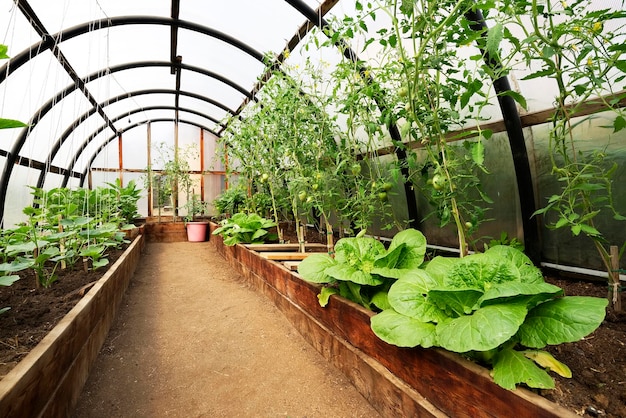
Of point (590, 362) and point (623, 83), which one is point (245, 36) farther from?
point (590, 362)

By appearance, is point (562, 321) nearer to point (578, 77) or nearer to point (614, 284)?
point (614, 284)

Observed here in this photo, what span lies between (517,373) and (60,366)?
1474mm

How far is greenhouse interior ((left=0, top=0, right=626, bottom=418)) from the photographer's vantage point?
100 centimetres

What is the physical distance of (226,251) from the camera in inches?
178

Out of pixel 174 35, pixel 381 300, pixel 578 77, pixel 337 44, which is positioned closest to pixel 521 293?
pixel 381 300

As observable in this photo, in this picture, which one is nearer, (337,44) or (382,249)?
(382,249)

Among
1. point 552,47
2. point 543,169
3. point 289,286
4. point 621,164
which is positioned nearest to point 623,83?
point 621,164

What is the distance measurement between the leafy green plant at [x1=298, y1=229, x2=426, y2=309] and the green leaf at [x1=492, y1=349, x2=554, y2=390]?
1.69ft

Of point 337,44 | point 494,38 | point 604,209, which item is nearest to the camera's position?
point 494,38

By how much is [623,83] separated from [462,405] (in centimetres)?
199

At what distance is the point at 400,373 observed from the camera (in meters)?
1.21

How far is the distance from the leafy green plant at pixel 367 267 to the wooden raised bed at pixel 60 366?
40.0 inches

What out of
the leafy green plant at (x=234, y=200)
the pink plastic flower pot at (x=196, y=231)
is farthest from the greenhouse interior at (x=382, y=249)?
the pink plastic flower pot at (x=196, y=231)

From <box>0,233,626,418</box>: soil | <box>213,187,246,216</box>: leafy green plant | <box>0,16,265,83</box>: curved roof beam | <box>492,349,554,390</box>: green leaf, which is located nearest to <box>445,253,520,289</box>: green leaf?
<box>492,349,554,390</box>: green leaf
